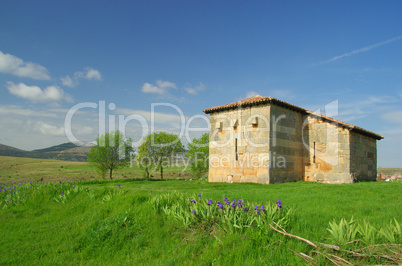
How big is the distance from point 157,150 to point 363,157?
25.9 meters

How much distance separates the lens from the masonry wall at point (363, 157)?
56.5 feet

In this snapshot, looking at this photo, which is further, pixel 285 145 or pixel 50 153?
pixel 50 153

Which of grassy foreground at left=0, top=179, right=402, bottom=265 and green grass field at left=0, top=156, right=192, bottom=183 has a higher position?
grassy foreground at left=0, top=179, right=402, bottom=265

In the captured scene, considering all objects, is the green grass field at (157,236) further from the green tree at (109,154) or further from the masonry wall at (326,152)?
the green tree at (109,154)

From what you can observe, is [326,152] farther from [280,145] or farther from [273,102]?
[273,102]

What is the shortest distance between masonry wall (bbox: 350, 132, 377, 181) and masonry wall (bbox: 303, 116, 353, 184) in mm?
685

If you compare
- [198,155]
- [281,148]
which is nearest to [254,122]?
[281,148]

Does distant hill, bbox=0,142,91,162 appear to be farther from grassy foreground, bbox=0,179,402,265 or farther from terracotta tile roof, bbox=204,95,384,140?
grassy foreground, bbox=0,179,402,265

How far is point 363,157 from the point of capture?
18.8m

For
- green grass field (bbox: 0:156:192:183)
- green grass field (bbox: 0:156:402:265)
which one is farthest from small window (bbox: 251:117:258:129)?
green grass field (bbox: 0:156:192:183)

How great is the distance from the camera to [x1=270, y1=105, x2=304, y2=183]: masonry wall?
16.2 m

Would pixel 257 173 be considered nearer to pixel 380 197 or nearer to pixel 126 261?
pixel 380 197

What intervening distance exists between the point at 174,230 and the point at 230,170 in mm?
12542

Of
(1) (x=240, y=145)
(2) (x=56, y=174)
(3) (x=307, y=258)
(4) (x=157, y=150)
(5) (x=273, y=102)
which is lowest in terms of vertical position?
(2) (x=56, y=174)
